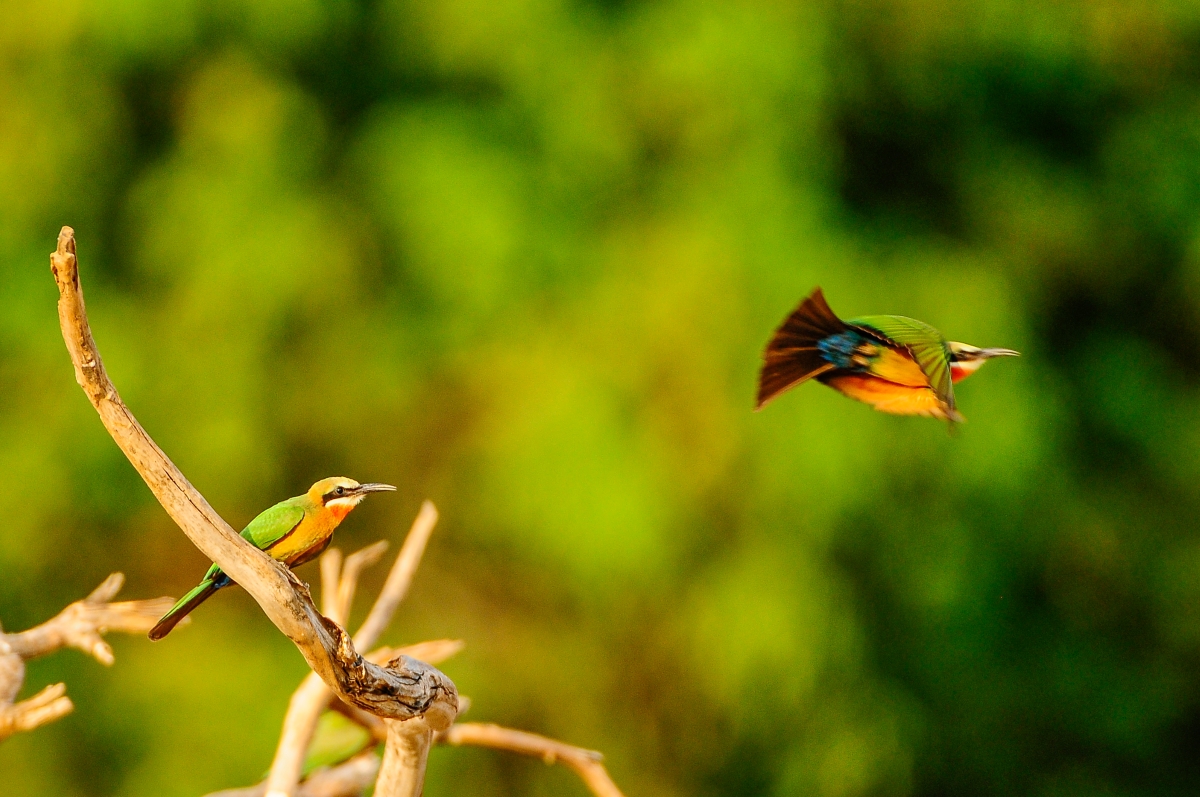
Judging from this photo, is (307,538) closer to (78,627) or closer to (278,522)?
(278,522)

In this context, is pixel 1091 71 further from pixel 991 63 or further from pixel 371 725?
pixel 371 725

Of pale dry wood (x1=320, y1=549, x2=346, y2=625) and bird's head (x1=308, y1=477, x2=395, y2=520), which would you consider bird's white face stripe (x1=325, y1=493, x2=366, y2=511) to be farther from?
pale dry wood (x1=320, y1=549, x2=346, y2=625)

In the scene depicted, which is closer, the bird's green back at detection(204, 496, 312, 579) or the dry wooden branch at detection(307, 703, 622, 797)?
the bird's green back at detection(204, 496, 312, 579)

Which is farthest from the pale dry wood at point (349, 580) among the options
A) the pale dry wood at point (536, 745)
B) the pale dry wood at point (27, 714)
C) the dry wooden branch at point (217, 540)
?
the dry wooden branch at point (217, 540)

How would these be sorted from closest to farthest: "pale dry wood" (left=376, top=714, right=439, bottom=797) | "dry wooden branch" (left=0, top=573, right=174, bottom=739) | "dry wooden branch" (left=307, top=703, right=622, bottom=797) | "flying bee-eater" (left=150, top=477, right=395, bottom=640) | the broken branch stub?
the broken branch stub → "flying bee-eater" (left=150, top=477, right=395, bottom=640) → "pale dry wood" (left=376, top=714, right=439, bottom=797) → "dry wooden branch" (left=0, top=573, right=174, bottom=739) → "dry wooden branch" (left=307, top=703, right=622, bottom=797)

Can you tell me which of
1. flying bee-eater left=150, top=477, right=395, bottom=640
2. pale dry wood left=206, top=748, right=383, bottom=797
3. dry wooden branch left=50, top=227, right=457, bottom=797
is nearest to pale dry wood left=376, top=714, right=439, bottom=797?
dry wooden branch left=50, top=227, right=457, bottom=797

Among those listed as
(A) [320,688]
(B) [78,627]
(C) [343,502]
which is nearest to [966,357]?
(C) [343,502]
